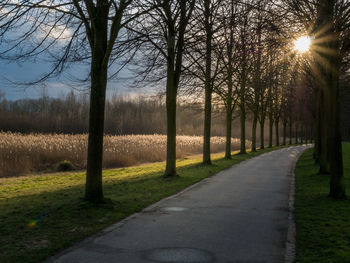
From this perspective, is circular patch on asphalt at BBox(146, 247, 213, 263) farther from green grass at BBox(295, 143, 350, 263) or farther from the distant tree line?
the distant tree line

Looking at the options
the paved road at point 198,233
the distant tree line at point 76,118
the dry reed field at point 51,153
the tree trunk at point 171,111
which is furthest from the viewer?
the distant tree line at point 76,118

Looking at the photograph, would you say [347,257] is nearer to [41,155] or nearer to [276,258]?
[276,258]

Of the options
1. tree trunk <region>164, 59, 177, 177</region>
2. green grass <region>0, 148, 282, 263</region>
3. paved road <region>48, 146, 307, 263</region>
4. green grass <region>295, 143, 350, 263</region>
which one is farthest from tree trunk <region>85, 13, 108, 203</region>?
tree trunk <region>164, 59, 177, 177</region>

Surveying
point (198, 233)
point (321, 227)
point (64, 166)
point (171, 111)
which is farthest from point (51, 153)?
point (321, 227)

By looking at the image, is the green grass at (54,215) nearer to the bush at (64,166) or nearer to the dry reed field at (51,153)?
the dry reed field at (51,153)

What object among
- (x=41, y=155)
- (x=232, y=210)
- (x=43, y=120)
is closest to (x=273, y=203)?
(x=232, y=210)

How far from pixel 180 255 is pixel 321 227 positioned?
3.27m

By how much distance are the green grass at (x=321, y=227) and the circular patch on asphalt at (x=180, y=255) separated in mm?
1314

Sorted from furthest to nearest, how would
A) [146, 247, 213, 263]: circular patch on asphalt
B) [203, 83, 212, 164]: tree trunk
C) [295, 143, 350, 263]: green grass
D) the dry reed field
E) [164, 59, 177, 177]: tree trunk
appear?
[203, 83, 212, 164]: tree trunk → the dry reed field → [164, 59, 177, 177]: tree trunk → [295, 143, 350, 263]: green grass → [146, 247, 213, 263]: circular patch on asphalt

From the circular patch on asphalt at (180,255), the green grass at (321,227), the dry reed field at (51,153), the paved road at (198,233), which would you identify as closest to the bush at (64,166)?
the dry reed field at (51,153)

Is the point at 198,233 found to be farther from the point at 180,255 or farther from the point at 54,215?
the point at 54,215

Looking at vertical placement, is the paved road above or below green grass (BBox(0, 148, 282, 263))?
above

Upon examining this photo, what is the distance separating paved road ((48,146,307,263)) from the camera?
4.91 meters

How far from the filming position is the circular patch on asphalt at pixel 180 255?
475 centimetres
